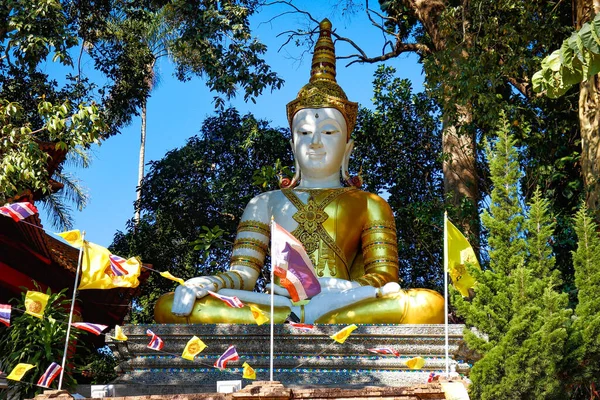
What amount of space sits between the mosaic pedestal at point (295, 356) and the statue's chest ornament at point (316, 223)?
165 cm

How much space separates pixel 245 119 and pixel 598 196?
754cm

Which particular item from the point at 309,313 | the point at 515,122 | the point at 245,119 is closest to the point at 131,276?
the point at 309,313

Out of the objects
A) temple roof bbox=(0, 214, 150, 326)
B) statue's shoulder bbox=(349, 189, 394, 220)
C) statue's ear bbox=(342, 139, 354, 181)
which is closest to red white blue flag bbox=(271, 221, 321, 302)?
statue's shoulder bbox=(349, 189, 394, 220)

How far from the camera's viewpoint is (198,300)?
9.90 meters

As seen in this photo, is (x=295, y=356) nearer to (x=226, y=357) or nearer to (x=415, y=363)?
(x=226, y=357)

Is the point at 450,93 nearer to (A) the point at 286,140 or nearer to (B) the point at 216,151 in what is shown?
(A) the point at 286,140

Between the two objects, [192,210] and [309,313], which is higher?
[192,210]

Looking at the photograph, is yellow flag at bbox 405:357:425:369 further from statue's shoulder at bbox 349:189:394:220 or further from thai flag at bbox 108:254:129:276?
thai flag at bbox 108:254:129:276

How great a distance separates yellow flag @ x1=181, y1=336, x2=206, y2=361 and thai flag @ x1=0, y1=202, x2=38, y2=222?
6.67 feet

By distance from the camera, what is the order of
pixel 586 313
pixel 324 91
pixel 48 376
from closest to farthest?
pixel 48 376 → pixel 586 313 → pixel 324 91

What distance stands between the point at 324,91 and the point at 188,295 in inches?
149

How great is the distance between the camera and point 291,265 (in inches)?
338

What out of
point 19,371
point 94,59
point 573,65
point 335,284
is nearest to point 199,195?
point 94,59

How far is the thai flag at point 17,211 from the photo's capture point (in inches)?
336
